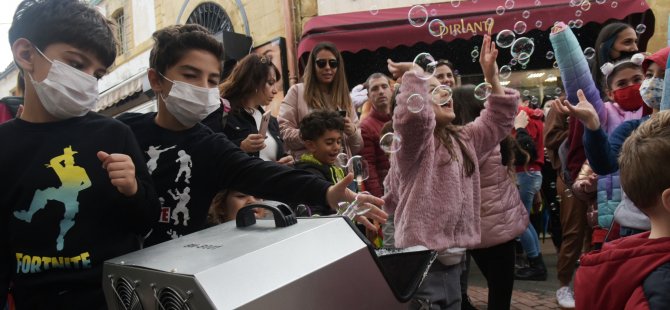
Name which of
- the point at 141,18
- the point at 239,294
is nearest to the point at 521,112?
the point at 239,294

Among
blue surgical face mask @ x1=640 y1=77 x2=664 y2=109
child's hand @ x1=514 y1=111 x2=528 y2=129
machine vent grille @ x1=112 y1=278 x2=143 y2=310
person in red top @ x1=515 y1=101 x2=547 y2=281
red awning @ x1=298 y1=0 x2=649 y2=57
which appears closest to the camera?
machine vent grille @ x1=112 y1=278 x2=143 y2=310

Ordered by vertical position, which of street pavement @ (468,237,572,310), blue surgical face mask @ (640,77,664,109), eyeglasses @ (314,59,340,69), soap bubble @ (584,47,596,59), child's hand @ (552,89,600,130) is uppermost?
eyeglasses @ (314,59,340,69)

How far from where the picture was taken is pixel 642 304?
51.9 inches

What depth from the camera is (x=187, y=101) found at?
1.97 m

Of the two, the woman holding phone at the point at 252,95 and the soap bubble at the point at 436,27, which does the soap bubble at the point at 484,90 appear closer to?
the soap bubble at the point at 436,27

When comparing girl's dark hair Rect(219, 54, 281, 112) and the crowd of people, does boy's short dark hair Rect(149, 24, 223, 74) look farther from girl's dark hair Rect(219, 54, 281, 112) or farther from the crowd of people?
girl's dark hair Rect(219, 54, 281, 112)

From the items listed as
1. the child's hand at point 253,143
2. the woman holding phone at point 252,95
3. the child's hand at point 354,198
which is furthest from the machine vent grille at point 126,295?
the woman holding phone at point 252,95

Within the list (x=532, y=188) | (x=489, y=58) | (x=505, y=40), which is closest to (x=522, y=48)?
(x=505, y=40)

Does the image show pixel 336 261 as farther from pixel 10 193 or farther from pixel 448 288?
pixel 448 288

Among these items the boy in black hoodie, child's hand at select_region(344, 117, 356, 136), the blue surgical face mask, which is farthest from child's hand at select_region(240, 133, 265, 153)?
the blue surgical face mask

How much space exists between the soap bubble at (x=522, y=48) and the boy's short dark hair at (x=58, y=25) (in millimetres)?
2731

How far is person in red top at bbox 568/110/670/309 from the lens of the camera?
1341 millimetres

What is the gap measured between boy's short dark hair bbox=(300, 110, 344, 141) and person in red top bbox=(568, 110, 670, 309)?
6.68 feet

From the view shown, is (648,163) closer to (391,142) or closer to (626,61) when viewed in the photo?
(391,142)
